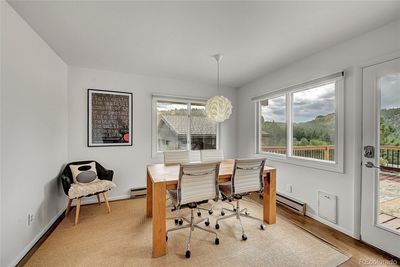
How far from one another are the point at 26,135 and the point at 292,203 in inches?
145

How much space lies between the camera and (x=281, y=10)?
163 cm

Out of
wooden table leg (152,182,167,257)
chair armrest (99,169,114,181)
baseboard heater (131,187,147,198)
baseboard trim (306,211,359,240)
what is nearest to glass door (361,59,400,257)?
baseboard trim (306,211,359,240)

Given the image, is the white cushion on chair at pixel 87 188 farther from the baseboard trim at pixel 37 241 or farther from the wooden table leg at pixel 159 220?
the wooden table leg at pixel 159 220

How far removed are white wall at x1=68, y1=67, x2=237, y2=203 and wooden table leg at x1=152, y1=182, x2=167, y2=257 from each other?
1.84m

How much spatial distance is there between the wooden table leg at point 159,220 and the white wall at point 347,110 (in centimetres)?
220

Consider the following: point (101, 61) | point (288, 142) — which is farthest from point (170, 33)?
point (288, 142)

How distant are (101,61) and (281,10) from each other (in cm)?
267

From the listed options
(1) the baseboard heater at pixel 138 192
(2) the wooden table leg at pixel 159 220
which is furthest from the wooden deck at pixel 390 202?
(1) the baseboard heater at pixel 138 192

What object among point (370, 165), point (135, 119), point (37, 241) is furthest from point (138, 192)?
point (370, 165)

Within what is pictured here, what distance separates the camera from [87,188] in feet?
8.16

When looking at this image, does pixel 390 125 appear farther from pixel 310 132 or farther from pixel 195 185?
pixel 195 185

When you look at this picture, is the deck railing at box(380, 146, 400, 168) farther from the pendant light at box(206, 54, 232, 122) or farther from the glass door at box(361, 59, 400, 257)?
the pendant light at box(206, 54, 232, 122)

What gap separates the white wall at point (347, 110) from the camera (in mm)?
1941

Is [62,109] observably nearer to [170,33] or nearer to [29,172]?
[29,172]
